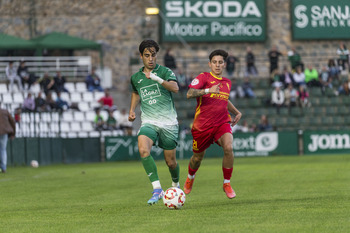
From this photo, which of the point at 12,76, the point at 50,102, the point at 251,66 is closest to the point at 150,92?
the point at 50,102

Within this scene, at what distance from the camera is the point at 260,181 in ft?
59.3

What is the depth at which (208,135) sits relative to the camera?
13156 millimetres

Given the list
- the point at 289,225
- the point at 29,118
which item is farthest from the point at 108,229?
the point at 29,118

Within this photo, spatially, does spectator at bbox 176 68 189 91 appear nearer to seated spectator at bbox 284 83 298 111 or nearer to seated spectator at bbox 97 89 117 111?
seated spectator at bbox 97 89 117 111

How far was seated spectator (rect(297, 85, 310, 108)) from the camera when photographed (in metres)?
40.2

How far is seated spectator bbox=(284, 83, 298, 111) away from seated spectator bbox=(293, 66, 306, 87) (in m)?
0.56

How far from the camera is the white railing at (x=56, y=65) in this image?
42.4 m

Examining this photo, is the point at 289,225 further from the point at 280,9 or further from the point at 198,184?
the point at 280,9

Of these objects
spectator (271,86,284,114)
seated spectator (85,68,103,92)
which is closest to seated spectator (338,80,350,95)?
spectator (271,86,284,114)

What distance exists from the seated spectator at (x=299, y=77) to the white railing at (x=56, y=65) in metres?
10.1

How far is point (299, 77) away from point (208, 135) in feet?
92.7

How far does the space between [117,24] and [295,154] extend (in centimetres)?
1479

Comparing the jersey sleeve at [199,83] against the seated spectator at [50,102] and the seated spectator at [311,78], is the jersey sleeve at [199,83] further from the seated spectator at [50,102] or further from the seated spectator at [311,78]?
the seated spectator at [311,78]

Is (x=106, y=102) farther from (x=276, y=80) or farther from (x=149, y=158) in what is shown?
(x=149, y=158)
